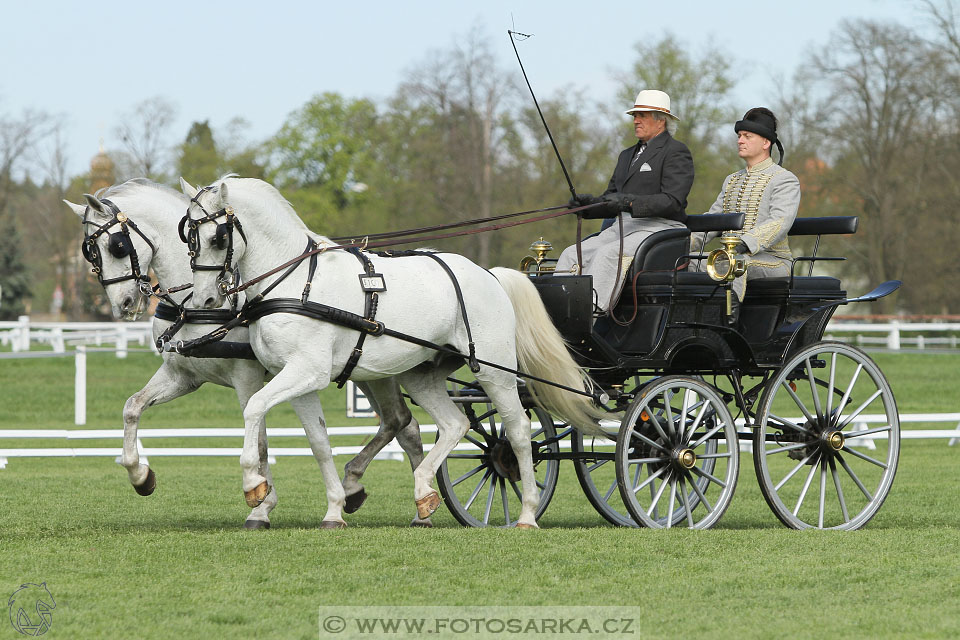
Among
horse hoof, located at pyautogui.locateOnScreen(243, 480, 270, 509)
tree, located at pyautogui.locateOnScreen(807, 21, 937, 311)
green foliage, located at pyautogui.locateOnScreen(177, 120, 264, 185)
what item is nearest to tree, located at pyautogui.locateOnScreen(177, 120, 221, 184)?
green foliage, located at pyautogui.locateOnScreen(177, 120, 264, 185)

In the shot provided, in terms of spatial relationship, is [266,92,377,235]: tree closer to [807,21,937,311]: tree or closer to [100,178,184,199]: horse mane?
[807,21,937,311]: tree

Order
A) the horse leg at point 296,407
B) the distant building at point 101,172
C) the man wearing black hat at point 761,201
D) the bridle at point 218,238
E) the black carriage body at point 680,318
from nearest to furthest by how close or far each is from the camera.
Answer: the horse leg at point 296,407
the bridle at point 218,238
the black carriage body at point 680,318
the man wearing black hat at point 761,201
the distant building at point 101,172

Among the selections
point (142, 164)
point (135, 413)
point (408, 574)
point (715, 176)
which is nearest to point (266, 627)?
point (408, 574)

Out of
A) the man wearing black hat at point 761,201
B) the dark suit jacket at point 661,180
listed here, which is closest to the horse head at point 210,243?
the dark suit jacket at point 661,180

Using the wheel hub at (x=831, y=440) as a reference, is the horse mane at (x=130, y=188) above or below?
above

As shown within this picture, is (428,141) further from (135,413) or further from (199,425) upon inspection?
(135,413)

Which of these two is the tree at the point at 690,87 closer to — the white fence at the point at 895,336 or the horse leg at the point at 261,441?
the white fence at the point at 895,336

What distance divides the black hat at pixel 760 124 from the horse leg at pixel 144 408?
4124 mm

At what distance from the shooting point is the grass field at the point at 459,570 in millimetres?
5090

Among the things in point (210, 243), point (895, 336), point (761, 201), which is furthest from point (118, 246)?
point (895, 336)

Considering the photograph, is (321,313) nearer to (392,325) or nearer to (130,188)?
(392,325)

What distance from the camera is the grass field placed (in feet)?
16.7

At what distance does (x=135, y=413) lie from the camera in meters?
7.75

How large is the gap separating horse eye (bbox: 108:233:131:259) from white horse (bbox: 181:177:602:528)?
484mm
